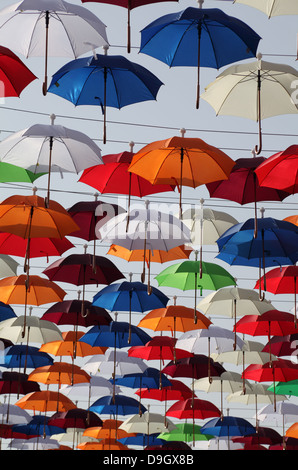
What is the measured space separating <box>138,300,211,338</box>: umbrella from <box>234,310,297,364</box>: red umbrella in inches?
27.2

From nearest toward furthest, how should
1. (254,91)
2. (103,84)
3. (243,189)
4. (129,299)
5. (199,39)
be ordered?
(199,39) → (254,91) → (103,84) → (243,189) → (129,299)

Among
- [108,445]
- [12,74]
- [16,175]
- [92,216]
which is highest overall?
[12,74]

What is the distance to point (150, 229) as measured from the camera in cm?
938

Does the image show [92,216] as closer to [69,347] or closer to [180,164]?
[180,164]

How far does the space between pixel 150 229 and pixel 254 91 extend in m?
2.45

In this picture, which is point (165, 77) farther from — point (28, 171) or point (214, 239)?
point (28, 171)

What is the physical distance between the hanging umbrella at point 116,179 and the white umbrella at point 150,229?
28 cm

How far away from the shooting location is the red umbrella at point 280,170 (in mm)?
7840

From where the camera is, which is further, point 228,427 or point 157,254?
point 228,427

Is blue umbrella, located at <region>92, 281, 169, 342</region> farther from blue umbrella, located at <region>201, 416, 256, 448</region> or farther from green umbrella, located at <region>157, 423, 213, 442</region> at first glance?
green umbrella, located at <region>157, 423, 213, 442</region>

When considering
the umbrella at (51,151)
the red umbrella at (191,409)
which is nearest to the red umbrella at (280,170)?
the umbrella at (51,151)

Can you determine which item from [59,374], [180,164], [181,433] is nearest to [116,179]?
[180,164]

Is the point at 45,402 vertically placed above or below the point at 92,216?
below
